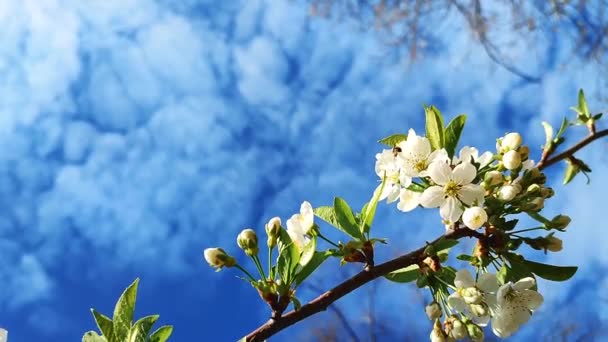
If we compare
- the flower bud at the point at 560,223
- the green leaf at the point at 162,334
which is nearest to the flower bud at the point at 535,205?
the flower bud at the point at 560,223

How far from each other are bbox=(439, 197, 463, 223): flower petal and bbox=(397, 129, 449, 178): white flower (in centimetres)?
9

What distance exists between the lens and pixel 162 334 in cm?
113

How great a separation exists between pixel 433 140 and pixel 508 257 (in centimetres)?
30

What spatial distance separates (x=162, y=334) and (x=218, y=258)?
0.19 metres

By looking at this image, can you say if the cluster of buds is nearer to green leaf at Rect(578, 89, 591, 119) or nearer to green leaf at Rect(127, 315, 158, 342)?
green leaf at Rect(127, 315, 158, 342)

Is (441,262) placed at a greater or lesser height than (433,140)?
lesser

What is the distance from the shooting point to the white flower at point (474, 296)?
124 centimetres

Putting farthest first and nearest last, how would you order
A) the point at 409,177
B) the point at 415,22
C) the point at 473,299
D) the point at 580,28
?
the point at 415,22 < the point at 580,28 < the point at 409,177 < the point at 473,299

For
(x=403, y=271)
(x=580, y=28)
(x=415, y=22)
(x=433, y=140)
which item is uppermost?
(x=415, y=22)

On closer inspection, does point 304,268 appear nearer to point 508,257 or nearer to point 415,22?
point 508,257

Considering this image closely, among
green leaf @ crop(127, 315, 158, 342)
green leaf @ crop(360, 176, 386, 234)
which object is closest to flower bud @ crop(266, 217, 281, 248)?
green leaf @ crop(360, 176, 386, 234)

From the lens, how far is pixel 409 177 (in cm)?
136

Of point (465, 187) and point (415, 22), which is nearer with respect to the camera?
point (465, 187)

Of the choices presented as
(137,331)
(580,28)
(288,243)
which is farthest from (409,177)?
(580,28)
